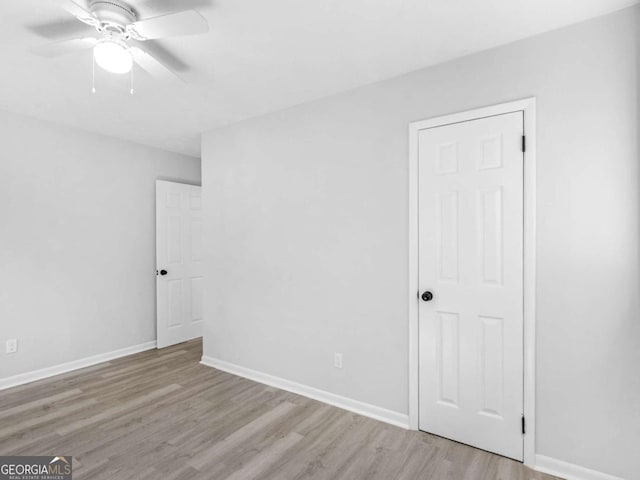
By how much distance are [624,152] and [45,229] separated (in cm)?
453

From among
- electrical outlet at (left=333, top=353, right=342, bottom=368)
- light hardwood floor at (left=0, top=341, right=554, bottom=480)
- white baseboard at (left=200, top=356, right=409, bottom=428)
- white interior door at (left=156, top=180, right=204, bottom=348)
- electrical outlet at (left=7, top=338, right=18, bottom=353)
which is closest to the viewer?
light hardwood floor at (left=0, top=341, right=554, bottom=480)

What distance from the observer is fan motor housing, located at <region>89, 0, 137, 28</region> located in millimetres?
1646

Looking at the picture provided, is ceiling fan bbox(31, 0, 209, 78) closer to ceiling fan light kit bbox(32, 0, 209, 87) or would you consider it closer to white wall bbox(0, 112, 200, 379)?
ceiling fan light kit bbox(32, 0, 209, 87)

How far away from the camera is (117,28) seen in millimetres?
1755

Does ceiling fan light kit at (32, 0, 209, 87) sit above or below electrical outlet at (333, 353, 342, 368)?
above

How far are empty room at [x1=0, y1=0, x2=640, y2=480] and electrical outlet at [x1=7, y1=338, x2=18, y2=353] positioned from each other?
2 cm

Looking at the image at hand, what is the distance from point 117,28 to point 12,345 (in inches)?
121

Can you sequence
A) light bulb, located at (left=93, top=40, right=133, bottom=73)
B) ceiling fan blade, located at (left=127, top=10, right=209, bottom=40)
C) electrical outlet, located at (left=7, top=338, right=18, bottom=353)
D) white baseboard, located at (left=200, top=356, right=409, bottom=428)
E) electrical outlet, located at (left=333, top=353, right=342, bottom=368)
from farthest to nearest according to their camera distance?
electrical outlet, located at (left=7, top=338, right=18, bottom=353) < electrical outlet, located at (left=333, top=353, right=342, bottom=368) < white baseboard, located at (left=200, top=356, right=409, bottom=428) < light bulb, located at (left=93, top=40, right=133, bottom=73) < ceiling fan blade, located at (left=127, top=10, right=209, bottom=40)

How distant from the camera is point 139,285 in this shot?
4.21 meters

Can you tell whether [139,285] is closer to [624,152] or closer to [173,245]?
[173,245]

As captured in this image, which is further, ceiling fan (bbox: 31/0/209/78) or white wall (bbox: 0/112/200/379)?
white wall (bbox: 0/112/200/379)

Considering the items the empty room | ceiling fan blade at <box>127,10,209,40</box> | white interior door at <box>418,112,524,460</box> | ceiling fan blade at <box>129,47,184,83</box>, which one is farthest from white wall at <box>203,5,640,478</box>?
ceiling fan blade at <box>127,10,209,40</box>

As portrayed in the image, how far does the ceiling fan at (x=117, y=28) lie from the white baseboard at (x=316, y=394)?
262 centimetres

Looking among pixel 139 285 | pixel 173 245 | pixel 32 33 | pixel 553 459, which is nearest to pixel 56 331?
pixel 139 285
